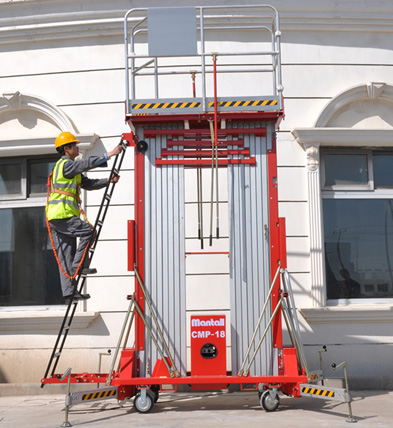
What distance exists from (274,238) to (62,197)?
2404 millimetres

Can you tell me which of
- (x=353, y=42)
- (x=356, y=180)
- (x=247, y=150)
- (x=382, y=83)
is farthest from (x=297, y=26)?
(x=247, y=150)

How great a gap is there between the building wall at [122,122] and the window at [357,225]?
359 millimetres

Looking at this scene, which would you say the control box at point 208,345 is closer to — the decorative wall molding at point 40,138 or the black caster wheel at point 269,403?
the black caster wheel at point 269,403

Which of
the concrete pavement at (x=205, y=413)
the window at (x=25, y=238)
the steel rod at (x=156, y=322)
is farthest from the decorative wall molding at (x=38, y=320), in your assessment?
the steel rod at (x=156, y=322)

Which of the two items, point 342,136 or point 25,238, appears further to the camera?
point 25,238

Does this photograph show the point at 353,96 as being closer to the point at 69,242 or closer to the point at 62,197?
the point at 62,197

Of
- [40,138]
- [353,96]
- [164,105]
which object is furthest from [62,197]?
[353,96]

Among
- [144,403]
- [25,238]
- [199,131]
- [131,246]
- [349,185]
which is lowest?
[144,403]

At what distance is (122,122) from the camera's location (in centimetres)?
911

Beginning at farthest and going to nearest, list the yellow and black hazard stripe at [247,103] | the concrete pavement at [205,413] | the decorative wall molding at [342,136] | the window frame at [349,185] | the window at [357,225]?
the window frame at [349,185], the window at [357,225], the decorative wall molding at [342,136], the yellow and black hazard stripe at [247,103], the concrete pavement at [205,413]

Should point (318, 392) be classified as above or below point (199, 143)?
below

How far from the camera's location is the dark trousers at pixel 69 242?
7188mm

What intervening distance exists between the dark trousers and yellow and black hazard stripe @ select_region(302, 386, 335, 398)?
8.88 feet

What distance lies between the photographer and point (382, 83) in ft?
29.8
